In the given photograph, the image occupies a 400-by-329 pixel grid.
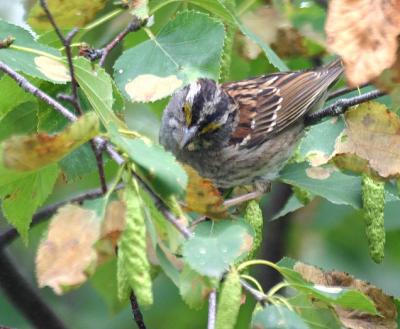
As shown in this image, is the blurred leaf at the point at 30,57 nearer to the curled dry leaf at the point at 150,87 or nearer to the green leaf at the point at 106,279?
the curled dry leaf at the point at 150,87

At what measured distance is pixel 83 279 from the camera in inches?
81.7

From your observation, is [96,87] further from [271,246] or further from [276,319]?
[271,246]

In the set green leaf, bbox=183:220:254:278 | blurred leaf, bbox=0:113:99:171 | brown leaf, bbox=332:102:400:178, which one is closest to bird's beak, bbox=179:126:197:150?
brown leaf, bbox=332:102:400:178

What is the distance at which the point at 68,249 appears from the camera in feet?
6.98

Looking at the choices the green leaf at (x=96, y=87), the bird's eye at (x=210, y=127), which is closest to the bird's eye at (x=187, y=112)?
the bird's eye at (x=210, y=127)

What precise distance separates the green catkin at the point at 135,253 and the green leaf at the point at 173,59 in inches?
33.5

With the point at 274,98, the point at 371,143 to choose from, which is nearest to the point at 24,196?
the point at 371,143

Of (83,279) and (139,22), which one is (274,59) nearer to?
(139,22)

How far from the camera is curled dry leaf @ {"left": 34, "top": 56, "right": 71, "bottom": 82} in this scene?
9.25 ft

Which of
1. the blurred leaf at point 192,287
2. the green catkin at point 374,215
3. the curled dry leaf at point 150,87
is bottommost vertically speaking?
the green catkin at point 374,215

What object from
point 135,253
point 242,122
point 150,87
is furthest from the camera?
point 242,122

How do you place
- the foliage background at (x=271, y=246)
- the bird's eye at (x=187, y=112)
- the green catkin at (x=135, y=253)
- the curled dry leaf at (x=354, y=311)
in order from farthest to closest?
the foliage background at (x=271, y=246) → the bird's eye at (x=187, y=112) → the curled dry leaf at (x=354, y=311) → the green catkin at (x=135, y=253)

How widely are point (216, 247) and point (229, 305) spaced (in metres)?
0.15

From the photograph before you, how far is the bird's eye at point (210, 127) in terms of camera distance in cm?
392
